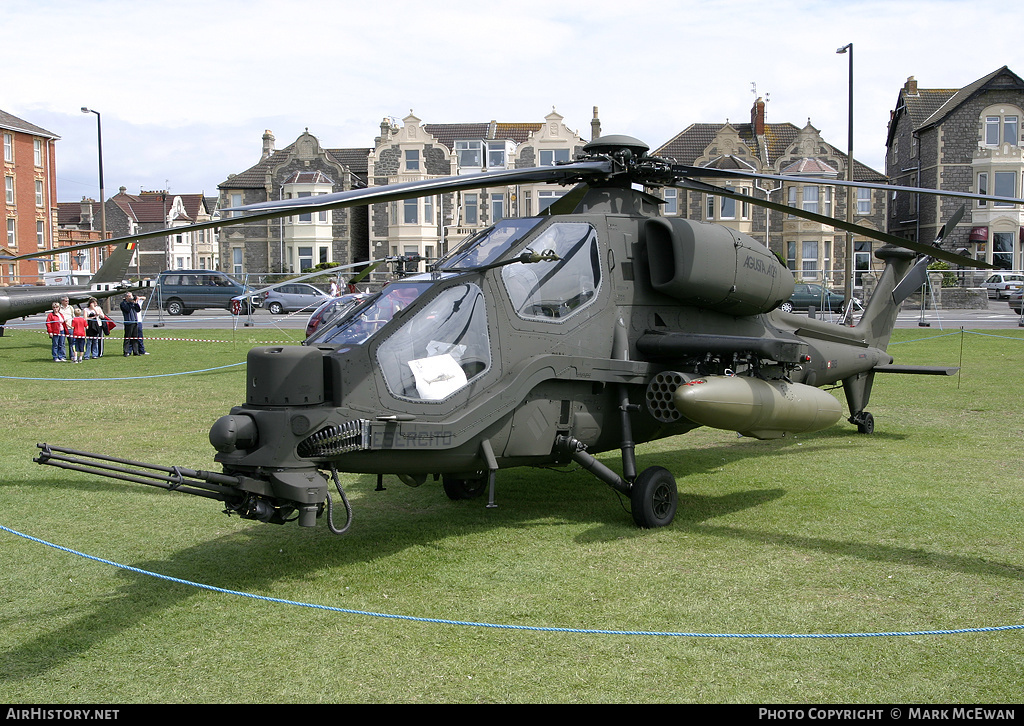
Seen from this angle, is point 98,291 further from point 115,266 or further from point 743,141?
point 743,141

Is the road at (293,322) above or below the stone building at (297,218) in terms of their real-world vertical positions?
below

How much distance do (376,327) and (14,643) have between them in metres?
3.25

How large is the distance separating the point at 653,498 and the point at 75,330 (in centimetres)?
1986

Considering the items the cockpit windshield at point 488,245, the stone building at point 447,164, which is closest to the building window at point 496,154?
the stone building at point 447,164

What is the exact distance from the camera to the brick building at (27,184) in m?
68.1

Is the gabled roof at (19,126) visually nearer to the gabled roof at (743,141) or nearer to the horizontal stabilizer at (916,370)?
the gabled roof at (743,141)

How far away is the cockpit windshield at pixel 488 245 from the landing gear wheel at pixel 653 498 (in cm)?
241

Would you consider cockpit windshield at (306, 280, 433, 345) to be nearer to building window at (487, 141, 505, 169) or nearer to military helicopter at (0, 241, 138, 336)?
military helicopter at (0, 241, 138, 336)

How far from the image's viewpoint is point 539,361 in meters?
7.86

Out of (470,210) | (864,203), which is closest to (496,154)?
(470,210)

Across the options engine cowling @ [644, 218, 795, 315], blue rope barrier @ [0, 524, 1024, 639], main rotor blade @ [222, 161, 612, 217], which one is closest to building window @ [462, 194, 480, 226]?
engine cowling @ [644, 218, 795, 315]

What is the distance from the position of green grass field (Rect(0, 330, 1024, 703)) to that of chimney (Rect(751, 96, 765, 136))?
55.0 meters
